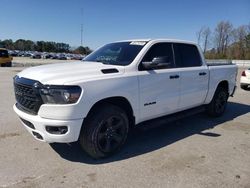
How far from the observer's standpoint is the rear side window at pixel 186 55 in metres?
5.77

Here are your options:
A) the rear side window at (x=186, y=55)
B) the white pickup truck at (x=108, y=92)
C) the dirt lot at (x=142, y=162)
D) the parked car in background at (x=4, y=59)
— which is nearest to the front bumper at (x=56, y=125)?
the white pickup truck at (x=108, y=92)

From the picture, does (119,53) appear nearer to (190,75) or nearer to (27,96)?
(190,75)

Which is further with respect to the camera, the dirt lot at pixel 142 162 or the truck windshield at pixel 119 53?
the truck windshield at pixel 119 53

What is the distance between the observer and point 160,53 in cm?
536

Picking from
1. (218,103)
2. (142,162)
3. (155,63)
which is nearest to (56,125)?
(142,162)

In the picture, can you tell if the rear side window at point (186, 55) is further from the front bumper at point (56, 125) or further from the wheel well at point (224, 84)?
the front bumper at point (56, 125)

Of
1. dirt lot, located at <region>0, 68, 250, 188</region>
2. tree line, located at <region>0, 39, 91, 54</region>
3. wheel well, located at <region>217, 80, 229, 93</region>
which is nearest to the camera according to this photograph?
dirt lot, located at <region>0, 68, 250, 188</region>

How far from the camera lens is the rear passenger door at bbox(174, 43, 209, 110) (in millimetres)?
5707

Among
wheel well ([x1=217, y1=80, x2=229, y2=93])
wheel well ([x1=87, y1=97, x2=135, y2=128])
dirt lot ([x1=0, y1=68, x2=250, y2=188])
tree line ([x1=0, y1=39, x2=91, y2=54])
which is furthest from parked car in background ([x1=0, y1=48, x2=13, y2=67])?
tree line ([x1=0, y1=39, x2=91, y2=54])

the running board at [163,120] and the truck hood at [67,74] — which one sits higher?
the truck hood at [67,74]

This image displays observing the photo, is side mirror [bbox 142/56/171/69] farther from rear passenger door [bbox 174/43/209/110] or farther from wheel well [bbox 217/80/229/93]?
wheel well [bbox 217/80/229/93]

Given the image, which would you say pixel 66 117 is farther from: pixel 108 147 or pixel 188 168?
pixel 188 168

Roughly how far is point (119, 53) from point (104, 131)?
1.60 meters

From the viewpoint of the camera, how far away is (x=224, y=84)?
24.4 ft
